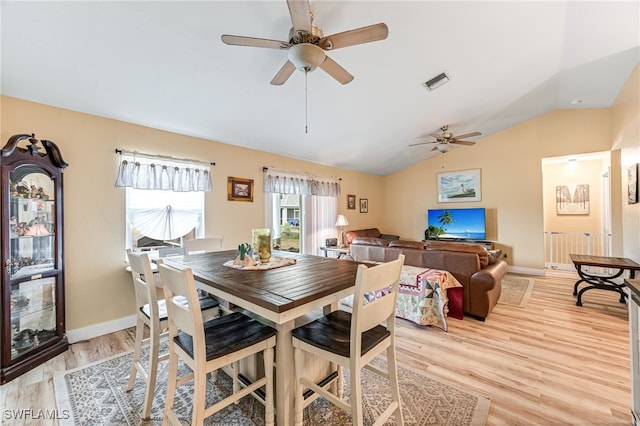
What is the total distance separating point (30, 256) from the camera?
7.55 ft

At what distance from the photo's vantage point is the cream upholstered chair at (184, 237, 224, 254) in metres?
2.70

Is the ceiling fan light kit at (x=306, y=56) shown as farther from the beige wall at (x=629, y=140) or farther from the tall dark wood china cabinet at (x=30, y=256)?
the beige wall at (x=629, y=140)

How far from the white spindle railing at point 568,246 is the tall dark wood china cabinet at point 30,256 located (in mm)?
8136

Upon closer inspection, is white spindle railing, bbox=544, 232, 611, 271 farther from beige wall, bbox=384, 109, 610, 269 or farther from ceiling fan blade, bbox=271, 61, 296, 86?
ceiling fan blade, bbox=271, 61, 296, 86

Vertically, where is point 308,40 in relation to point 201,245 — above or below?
above

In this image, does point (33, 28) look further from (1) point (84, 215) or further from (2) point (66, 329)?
(2) point (66, 329)

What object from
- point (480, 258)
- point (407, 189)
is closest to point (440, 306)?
point (480, 258)

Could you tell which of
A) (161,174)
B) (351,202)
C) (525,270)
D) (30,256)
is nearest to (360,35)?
(161,174)

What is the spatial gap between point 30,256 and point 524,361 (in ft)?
14.3

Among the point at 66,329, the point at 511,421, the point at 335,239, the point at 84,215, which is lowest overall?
the point at 511,421

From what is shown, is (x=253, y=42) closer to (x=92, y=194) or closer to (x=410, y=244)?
(x=92, y=194)

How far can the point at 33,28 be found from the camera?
1.82m

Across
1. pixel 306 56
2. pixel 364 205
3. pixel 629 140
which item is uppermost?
pixel 306 56

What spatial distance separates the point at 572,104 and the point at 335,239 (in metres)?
4.86
